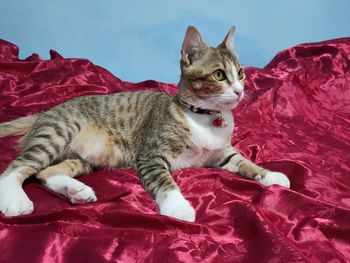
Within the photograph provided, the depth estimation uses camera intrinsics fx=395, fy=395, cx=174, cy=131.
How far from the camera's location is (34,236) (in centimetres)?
121

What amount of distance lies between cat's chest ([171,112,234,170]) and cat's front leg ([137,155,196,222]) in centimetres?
11

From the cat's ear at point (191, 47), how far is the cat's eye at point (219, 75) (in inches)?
6.2

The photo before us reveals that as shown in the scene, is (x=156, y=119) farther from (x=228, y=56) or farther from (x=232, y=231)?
(x=232, y=231)

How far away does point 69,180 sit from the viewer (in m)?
1.54

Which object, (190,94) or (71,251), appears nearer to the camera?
(71,251)

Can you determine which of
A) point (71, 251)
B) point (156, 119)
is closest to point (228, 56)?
point (156, 119)

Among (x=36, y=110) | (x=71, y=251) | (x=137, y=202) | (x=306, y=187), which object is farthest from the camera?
(x=36, y=110)

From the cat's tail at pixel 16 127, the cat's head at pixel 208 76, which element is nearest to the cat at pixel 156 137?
the cat's head at pixel 208 76

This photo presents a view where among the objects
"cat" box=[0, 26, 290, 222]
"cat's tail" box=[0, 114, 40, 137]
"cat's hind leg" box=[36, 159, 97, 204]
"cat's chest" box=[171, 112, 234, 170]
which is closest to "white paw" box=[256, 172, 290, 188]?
"cat" box=[0, 26, 290, 222]

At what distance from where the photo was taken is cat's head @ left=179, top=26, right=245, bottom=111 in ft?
5.56

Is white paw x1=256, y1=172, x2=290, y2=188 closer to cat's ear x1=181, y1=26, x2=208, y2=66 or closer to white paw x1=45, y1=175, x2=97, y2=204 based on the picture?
cat's ear x1=181, y1=26, x2=208, y2=66

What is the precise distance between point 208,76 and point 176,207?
2.04 ft

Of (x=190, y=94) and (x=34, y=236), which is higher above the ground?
(x=190, y=94)

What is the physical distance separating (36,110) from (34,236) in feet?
6.06
